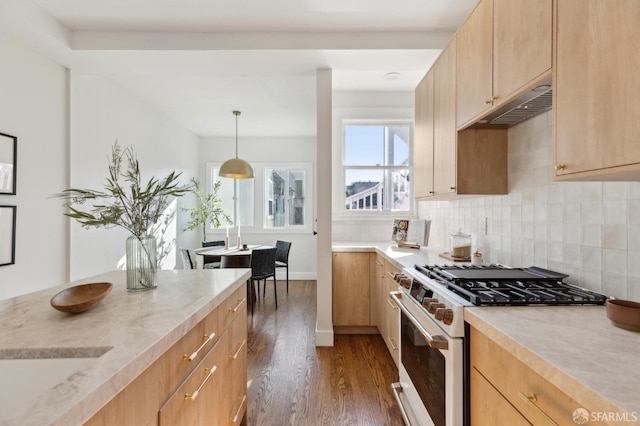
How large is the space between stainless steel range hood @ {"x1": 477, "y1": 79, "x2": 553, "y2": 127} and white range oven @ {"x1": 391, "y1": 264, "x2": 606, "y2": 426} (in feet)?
2.73

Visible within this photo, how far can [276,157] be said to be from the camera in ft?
18.9

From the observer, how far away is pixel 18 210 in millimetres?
2312

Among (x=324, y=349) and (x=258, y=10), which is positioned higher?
(x=258, y=10)

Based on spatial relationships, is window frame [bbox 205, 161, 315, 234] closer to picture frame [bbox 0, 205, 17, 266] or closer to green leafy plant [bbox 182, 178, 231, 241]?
green leafy plant [bbox 182, 178, 231, 241]

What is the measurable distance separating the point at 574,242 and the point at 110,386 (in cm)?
182

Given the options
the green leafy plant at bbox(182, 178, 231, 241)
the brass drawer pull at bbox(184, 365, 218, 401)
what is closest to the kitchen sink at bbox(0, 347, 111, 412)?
the brass drawer pull at bbox(184, 365, 218, 401)

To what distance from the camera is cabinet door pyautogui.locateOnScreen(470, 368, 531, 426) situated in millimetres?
877

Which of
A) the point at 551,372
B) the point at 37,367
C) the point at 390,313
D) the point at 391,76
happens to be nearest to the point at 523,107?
the point at 551,372

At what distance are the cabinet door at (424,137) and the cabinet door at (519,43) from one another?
934 millimetres

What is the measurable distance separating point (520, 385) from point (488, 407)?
232 mm

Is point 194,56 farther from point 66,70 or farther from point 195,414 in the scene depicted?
point 195,414

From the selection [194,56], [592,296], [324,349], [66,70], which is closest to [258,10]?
[194,56]

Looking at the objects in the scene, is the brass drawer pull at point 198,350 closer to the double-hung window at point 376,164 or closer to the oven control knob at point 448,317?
the oven control knob at point 448,317

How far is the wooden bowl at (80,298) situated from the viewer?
102 cm
